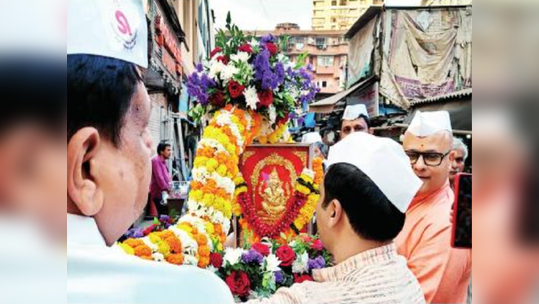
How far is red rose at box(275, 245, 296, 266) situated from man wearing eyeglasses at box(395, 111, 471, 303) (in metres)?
0.80

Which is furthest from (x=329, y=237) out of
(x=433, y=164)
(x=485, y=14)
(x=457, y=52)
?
(x=457, y=52)

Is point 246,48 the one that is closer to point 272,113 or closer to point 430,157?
point 272,113

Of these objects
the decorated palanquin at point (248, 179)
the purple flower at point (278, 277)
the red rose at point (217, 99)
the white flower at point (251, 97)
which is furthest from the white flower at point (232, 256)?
the red rose at point (217, 99)

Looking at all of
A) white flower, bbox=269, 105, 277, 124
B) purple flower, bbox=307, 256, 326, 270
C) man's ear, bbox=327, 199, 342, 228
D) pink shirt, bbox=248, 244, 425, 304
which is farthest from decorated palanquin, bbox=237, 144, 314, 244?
pink shirt, bbox=248, 244, 425, 304

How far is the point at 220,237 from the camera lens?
10.2ft

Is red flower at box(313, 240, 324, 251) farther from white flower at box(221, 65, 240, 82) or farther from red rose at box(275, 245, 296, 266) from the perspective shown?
white flower at box(221, 65, 240, 82)

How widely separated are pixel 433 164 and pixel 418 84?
35.7ft

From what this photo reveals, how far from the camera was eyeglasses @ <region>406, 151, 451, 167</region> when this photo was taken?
2641 mm

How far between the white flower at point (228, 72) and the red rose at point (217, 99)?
0.51 feet

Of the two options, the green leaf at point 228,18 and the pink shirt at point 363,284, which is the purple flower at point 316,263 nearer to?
the pink shirt at point 363,284

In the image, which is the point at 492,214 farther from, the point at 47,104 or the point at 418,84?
the point at 418,84

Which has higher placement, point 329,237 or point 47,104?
point 47,104

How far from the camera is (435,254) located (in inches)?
86.0

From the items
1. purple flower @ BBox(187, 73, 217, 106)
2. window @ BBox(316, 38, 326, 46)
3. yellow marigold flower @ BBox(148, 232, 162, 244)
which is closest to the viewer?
yellow marigold flower @ BBox(148, 232, 162, 244)
